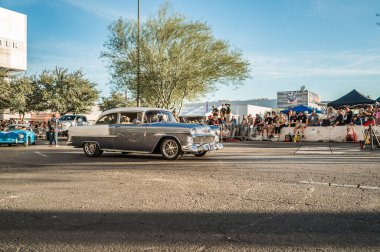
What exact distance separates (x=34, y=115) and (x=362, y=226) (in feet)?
247

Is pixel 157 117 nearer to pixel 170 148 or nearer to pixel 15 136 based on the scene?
pixel 170 148

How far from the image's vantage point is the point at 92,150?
1148cm

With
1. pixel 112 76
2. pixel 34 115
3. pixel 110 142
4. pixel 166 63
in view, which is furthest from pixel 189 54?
pixel 34 115

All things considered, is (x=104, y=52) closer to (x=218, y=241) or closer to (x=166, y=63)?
(x=166, y=63)

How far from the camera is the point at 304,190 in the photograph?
5379mm

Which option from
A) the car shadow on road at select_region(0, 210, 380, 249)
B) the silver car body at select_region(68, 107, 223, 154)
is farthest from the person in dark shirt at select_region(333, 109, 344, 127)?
the car shadow on road at select_region(0, 210, 380, 249)

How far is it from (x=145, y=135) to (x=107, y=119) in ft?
5.39

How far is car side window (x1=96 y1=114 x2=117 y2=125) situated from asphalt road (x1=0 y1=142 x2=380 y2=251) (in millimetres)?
3785

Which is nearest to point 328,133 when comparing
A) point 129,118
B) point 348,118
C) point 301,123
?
point 348,118

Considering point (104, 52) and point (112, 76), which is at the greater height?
point (104, 52)

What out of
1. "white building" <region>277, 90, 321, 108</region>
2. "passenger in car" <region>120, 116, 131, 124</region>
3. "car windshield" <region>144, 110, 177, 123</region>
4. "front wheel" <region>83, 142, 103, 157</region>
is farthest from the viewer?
"white building" <region>277, 90, 321, 108</region>

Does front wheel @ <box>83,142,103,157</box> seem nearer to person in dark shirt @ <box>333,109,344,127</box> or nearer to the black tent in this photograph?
person in dark shirt @ <box>333,109,344,127</box>

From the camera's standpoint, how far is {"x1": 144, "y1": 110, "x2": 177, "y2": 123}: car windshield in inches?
416

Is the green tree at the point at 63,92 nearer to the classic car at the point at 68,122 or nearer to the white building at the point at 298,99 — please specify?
the classic car at the point at 68,122
